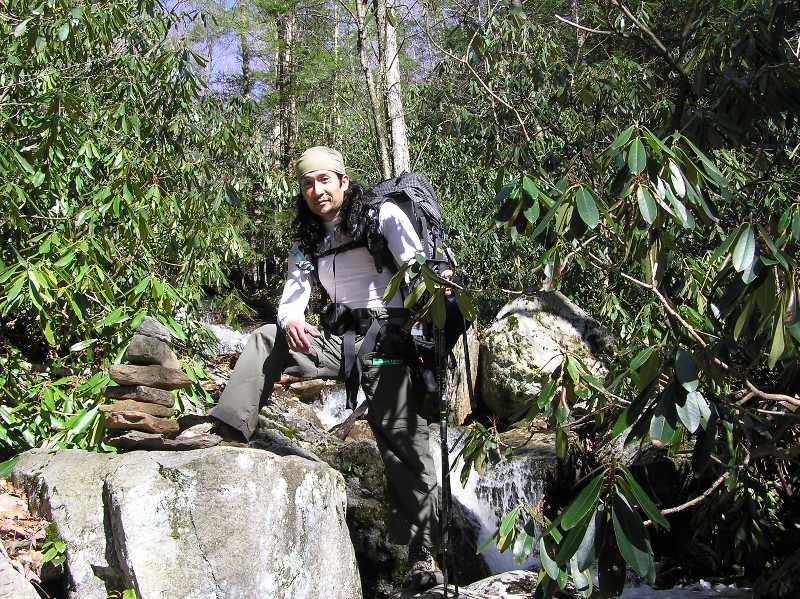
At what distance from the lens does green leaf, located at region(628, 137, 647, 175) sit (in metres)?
2.16

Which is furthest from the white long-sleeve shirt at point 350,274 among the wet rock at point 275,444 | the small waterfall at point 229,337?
the small waterfall at point 229,337

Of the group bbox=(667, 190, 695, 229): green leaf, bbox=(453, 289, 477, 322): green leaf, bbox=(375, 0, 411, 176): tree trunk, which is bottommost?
bbox=(453, 289, 477, 322): green leaf

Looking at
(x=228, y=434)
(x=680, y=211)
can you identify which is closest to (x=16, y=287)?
(x=228, y=434)

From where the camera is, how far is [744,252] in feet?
6.21

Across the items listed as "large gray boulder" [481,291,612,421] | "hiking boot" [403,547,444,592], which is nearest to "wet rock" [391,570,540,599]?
"hiking boot" [403,547,444,592]

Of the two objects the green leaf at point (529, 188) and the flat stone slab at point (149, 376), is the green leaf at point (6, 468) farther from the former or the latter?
the green leaf at point (529, 188)

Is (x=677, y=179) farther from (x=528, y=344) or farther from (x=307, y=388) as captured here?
(x=528, y=344)

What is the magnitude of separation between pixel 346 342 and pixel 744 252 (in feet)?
6.68

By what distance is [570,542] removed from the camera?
2.00 m

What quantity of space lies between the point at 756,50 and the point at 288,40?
17.5m

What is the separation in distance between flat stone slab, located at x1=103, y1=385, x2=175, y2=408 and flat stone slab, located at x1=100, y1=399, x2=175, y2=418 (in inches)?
1.0

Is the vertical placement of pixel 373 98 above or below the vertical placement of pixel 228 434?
above

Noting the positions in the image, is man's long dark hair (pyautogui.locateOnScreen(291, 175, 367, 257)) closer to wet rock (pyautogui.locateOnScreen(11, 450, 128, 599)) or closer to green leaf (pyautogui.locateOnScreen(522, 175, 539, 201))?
green leaf (pyautogui.locateOnScreen(522, 175, 539, 201))

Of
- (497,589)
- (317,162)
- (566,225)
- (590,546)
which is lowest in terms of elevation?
(497,589)
